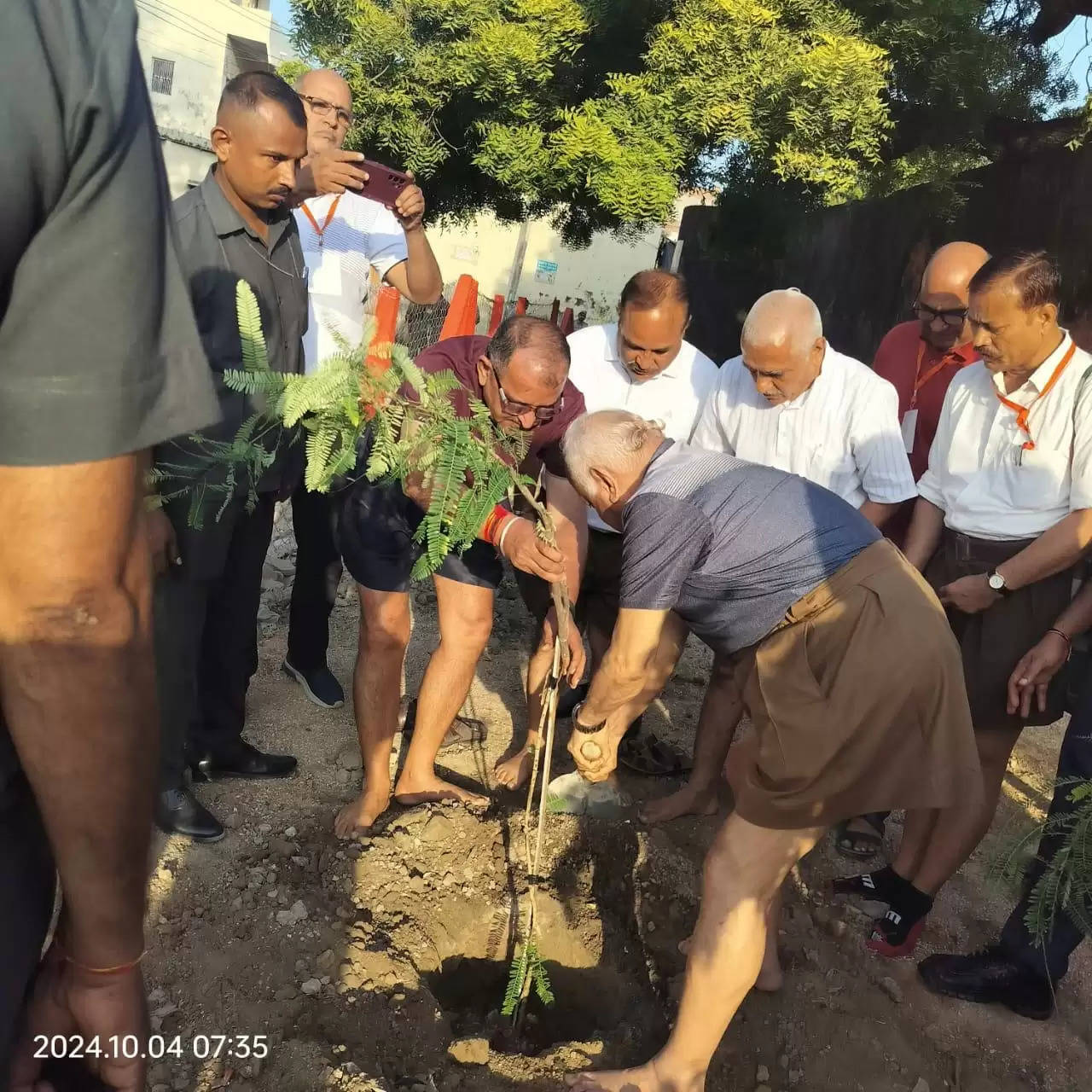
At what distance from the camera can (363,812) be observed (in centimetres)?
323

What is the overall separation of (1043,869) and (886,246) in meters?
6.60

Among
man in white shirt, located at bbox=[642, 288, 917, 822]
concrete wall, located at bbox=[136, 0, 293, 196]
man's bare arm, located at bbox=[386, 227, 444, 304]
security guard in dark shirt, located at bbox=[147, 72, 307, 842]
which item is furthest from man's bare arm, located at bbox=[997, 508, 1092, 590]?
concrete wall, located at bbox=[136, 0, 293, 196]

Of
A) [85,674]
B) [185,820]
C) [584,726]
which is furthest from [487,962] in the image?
[85,674]

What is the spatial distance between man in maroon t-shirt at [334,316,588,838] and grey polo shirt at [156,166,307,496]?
454 millimetres

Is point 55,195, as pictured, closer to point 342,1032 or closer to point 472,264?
point 342,1032

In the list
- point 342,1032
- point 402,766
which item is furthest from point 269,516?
point 342,1032

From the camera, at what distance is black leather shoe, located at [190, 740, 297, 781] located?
341 centimetres

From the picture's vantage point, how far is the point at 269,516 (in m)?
3.30

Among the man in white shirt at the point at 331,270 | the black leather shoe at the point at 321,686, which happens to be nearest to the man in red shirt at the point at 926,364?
the man in white shirt at the point at 331,270

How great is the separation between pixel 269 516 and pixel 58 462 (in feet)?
8.42

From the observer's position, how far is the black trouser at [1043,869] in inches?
106

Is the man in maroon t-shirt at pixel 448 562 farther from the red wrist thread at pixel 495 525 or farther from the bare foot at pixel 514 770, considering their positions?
the bare foot at pixel 514 770

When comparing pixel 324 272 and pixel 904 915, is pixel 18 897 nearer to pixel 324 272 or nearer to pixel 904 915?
pixel 904 915

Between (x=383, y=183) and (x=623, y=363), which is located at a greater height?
(x=383, y=183)
